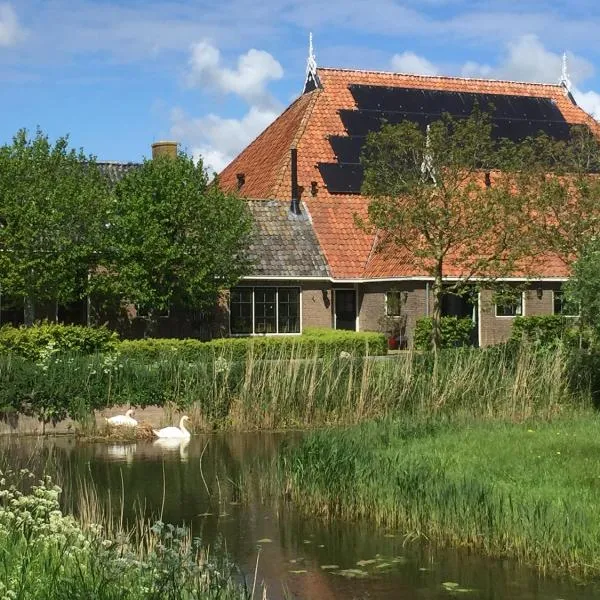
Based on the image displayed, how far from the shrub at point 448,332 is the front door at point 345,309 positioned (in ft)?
11.3

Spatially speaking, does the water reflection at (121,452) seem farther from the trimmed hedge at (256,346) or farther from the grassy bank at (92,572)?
the grassy bank at (92,572)

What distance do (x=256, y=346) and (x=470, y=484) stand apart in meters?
13.0

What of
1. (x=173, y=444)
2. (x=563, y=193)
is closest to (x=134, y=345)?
(x=173, y=444)

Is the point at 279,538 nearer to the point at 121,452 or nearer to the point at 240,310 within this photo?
the point at 121,452

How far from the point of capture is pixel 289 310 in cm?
3067

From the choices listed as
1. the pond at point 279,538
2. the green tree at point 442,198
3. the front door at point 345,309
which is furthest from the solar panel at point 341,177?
the pond at point 279,538

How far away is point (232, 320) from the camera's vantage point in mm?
29984

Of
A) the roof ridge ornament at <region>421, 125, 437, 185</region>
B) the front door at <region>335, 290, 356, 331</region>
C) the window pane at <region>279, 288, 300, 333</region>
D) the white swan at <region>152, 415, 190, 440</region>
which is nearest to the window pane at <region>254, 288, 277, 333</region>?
the window pane at <region>279, 288, 300, 333</region>

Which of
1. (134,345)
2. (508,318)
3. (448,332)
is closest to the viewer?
(134,345)

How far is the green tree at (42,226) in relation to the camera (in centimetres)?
2497

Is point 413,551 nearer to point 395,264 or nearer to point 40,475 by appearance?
point 40,475

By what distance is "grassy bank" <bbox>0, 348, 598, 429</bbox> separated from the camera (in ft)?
61.0

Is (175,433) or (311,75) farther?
(311,75)

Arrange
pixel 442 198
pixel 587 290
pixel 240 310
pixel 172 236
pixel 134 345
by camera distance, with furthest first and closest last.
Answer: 1. pixel 240 310
2. pixel 172 236
3. pixel 134 345
4. pixel 442 198
5. pixel 587 290
